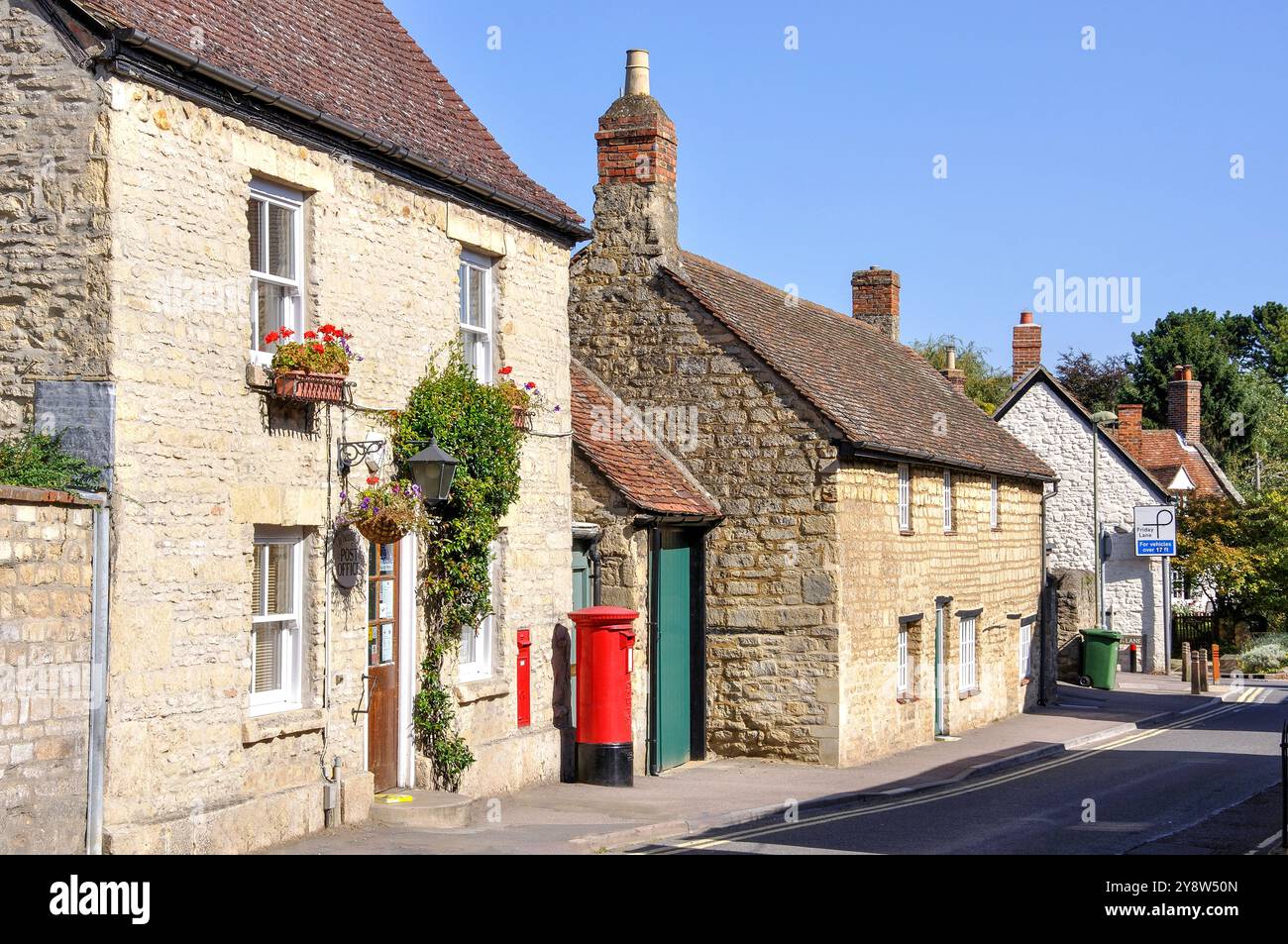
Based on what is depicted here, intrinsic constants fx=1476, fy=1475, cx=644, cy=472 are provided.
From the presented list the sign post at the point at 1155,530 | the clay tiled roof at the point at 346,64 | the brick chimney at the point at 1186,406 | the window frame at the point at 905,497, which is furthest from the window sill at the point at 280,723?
the brick chimney at the point at 1186,406

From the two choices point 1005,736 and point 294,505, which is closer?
point 294,505

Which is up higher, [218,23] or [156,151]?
[218,23]

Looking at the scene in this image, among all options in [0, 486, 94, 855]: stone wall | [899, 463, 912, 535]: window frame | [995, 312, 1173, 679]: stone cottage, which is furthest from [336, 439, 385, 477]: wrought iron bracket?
[995, 312, 1173, 679]: stone cottage

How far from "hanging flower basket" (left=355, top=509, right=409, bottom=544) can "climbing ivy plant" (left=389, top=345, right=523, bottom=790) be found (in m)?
0.90

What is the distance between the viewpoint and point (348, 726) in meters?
12.9

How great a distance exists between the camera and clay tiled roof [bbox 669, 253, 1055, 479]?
66.7 feet

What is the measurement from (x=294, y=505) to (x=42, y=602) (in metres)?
2.72

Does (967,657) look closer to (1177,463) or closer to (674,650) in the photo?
(674,650)

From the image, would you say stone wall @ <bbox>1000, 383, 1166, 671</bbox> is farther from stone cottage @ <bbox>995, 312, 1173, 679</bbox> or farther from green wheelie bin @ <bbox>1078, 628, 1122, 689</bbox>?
Answer: green wheelie bin @ <bbox>1078, 628, 1122, 689</bbox>

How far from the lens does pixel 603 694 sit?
16.4 meters

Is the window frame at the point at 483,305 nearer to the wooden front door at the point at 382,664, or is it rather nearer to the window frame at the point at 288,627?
the wooden front door at the point at 382,664

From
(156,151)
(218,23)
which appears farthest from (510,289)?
(156,151)
